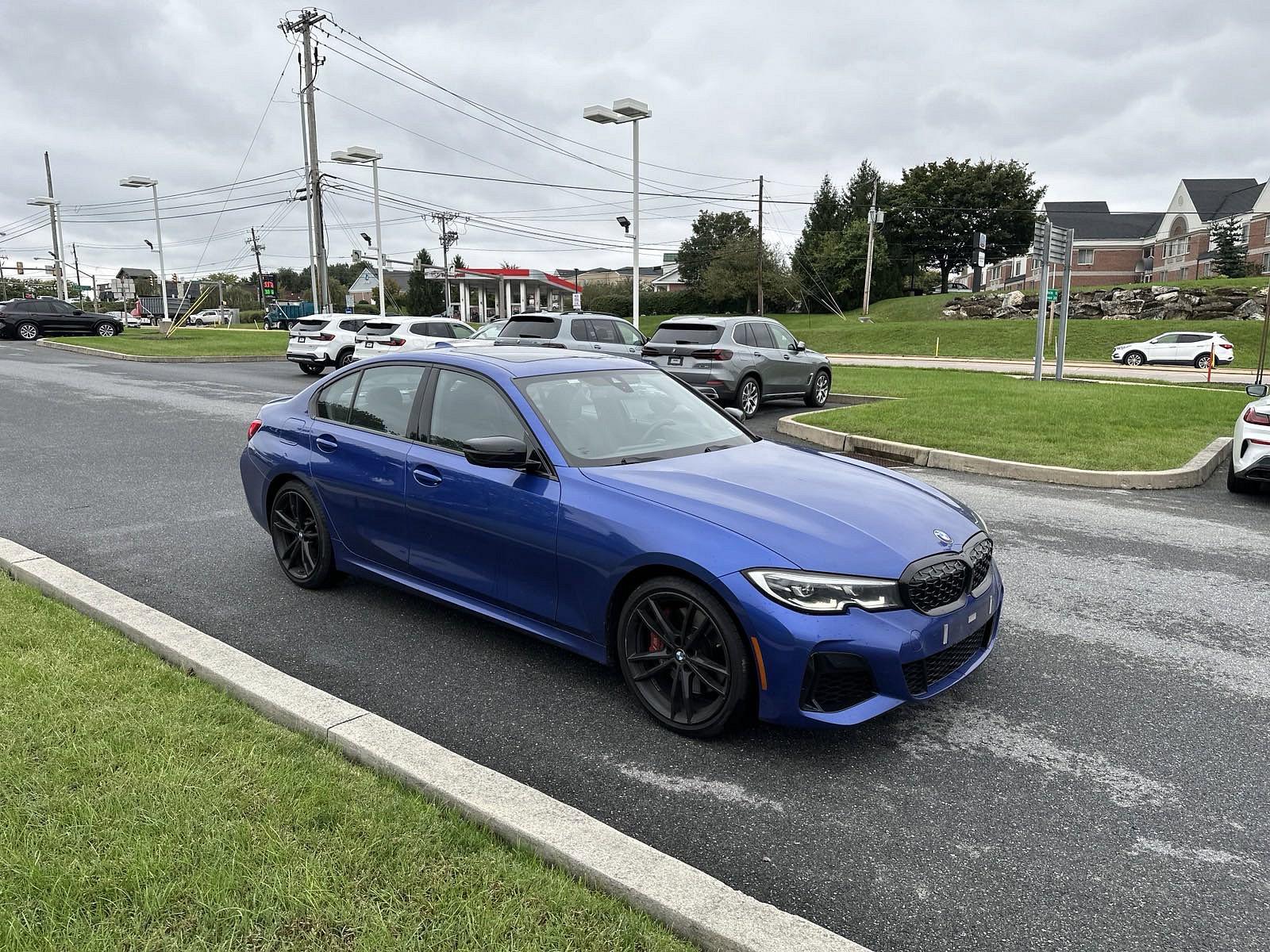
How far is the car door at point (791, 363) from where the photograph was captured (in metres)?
15.0

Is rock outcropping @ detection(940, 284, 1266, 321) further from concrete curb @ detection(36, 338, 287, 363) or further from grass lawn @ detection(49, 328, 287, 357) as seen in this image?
concrete curb @ detection(36, 338, 287, 363)

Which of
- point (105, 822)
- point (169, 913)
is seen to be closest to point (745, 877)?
point (169, 913)

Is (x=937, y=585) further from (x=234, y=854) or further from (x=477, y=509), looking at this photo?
(x=234, y=854)

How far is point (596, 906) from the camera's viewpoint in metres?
2.42

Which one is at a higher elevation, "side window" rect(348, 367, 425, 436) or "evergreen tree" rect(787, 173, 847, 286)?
"evergreen tree" rect(787, 173, 847, 286)

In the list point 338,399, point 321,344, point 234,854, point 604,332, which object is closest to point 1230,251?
point 604,332

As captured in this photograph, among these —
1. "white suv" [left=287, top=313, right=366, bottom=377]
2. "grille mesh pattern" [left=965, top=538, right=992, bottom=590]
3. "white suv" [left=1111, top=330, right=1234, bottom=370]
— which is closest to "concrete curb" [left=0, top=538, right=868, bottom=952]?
"grille mesh pattern" [left=965, top=538, right=992, bottom=590]

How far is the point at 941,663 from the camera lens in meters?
3.48

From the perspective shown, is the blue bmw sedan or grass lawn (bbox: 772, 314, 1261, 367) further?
grass lawn (bbox: 772, 314, 1261, 367)

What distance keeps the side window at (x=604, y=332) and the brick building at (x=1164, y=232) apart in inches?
2413

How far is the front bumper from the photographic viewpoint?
3199 millimetres

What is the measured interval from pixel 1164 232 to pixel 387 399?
89.9m

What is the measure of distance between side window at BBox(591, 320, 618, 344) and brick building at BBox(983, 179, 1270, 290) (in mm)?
61288

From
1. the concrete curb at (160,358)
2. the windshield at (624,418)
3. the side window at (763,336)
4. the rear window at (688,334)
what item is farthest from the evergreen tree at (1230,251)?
the windshield at (624,418)
